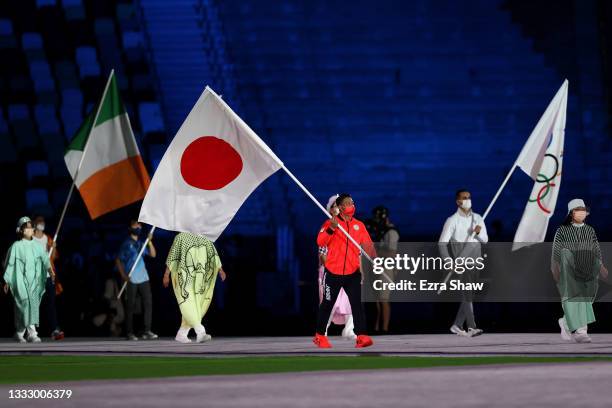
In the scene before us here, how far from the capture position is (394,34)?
2742 cm

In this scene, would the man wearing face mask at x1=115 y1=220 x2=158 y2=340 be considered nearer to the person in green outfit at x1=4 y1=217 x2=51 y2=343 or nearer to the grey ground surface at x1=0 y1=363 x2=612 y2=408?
the person in green outfit at x1=4 y1=217 x2=51 y2=343

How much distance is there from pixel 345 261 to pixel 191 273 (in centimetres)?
292

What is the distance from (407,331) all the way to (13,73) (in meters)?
9.82

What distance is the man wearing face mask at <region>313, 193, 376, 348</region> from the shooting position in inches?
676

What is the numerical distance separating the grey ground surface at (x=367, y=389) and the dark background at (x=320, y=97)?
1333cm

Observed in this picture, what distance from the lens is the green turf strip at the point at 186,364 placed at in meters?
13.9

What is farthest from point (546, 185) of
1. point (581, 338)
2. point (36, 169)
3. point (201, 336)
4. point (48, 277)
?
point (36, 169)

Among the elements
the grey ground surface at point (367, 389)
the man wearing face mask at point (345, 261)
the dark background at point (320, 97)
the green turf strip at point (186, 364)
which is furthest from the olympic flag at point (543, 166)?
the dark background at point (320, 97)

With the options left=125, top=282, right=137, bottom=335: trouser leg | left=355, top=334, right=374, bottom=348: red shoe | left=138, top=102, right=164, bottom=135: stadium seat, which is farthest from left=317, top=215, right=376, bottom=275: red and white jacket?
left=138, top=102, right=164, bottom=135: stadium seat

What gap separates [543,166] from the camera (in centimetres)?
1992

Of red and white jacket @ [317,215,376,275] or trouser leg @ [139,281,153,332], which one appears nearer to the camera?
red and white jacket @ [317,215,376,275]

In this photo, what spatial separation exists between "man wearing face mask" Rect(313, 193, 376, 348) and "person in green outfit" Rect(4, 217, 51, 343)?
4.74 metres

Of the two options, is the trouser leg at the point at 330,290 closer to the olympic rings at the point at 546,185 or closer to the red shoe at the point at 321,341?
the red shoe at the point at 321,341
